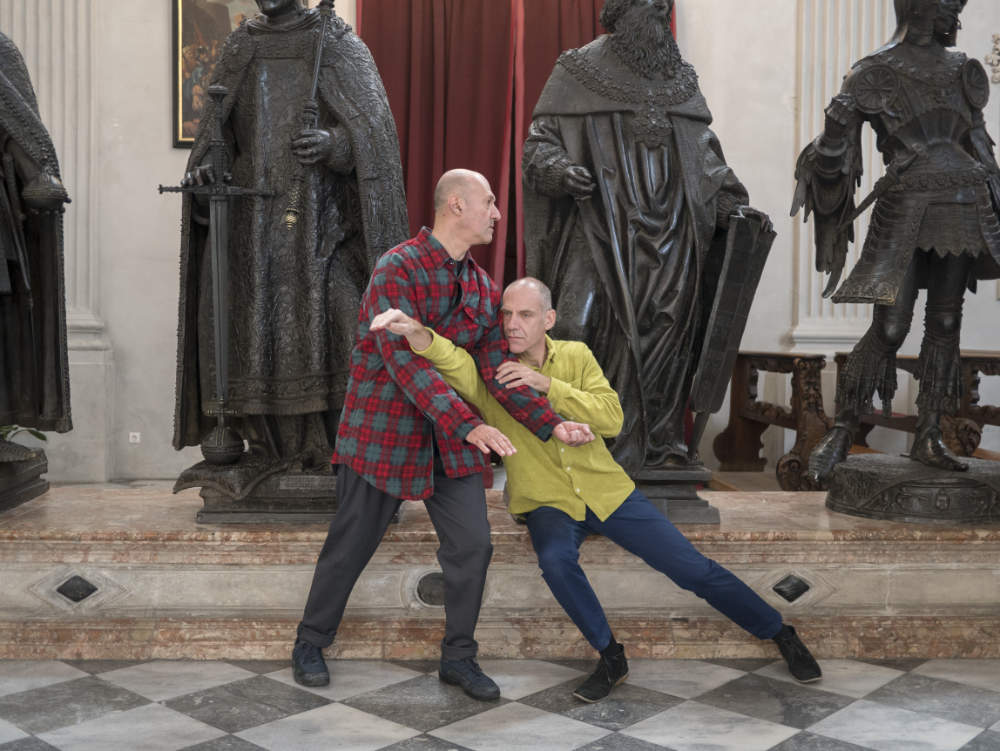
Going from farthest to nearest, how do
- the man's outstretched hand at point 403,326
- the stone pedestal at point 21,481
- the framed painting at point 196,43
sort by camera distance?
the framed painting at point 196,43 → the stone pedestal at point 21,481 → the man's outstretched hand at point 403,326

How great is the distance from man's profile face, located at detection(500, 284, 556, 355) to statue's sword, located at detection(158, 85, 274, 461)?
3.66 feet

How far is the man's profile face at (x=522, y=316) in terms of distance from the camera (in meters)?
2.89

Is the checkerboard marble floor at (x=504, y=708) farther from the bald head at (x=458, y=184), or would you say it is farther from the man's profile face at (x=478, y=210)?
the bald head at (x=458, y=184)

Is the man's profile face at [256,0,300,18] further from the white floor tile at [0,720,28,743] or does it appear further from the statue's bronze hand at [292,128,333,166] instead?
the white floor tile at [0,720,28,743]

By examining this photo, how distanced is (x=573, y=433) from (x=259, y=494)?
137cm

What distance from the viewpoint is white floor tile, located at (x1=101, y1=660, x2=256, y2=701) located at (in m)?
2.96

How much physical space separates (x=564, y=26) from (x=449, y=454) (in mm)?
5117

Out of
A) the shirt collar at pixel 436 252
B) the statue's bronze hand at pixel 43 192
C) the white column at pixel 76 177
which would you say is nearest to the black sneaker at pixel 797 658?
the shirt collar at pixel 436 252

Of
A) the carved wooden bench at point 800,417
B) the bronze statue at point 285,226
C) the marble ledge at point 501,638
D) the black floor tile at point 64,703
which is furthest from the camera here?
the carved wooden bench at point 800,417

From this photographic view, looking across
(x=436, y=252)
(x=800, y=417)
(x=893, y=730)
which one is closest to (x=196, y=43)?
(x=800, y=417)

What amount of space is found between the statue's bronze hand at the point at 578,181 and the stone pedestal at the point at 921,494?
1.46 meters

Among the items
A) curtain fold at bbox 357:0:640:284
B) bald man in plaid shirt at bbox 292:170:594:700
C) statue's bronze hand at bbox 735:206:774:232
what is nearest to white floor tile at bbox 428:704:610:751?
bald man in plaid shirt at bbox 292:170:594:700

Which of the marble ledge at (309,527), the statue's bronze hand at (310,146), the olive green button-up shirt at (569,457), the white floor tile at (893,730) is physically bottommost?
the white floor tile at (893,730)

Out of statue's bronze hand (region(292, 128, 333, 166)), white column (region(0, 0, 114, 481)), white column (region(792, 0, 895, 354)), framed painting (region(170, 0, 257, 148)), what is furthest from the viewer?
white column (region(792, 0, 895, 354))
